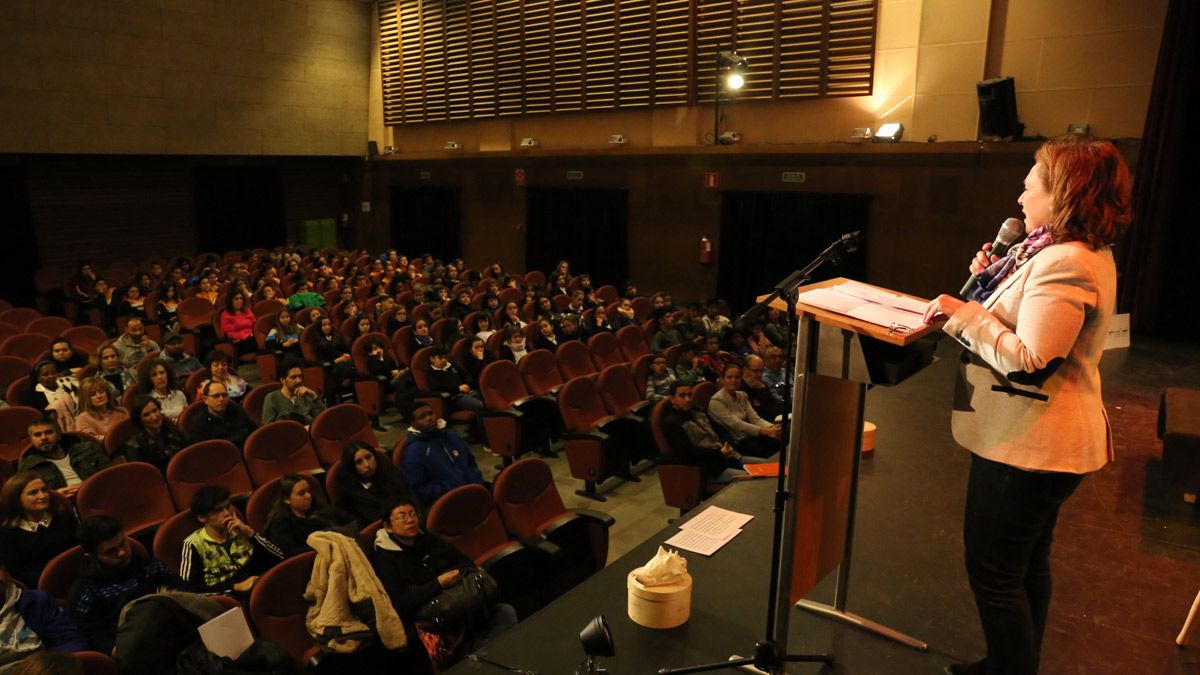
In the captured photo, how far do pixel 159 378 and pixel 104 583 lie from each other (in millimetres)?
2552

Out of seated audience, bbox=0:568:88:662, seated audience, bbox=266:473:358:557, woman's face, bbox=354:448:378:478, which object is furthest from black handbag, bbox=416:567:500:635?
seated audience, bbox=0:568:88:662

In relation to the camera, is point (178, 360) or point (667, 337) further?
point (667, 337)

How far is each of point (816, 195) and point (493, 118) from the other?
5986 millimetres

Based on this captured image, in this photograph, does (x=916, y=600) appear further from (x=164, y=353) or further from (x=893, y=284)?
(x=893, y=284)

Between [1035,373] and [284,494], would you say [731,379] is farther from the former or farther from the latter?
[1035,373]

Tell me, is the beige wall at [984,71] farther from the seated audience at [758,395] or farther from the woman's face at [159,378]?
the woman's face at [159,378]

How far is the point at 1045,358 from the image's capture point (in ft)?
5.04

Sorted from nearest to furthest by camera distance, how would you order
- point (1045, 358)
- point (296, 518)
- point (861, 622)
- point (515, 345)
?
point (1045, 358), point (861, 622), point (296, 518), point (515, 345)

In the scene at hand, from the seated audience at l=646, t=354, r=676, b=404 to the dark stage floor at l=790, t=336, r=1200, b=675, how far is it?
207cm

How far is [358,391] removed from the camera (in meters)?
6.70

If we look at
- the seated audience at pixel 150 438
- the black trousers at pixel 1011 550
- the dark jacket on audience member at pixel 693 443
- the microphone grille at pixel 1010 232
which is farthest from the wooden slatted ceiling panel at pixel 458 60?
the black trousers at pixel 1011 550

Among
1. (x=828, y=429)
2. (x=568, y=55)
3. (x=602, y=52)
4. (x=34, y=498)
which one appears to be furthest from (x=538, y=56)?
(x=828, y=429)

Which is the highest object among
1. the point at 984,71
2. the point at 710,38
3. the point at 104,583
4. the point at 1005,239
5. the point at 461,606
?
the point at 710,38

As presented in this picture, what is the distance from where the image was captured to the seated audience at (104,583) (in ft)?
10.2
